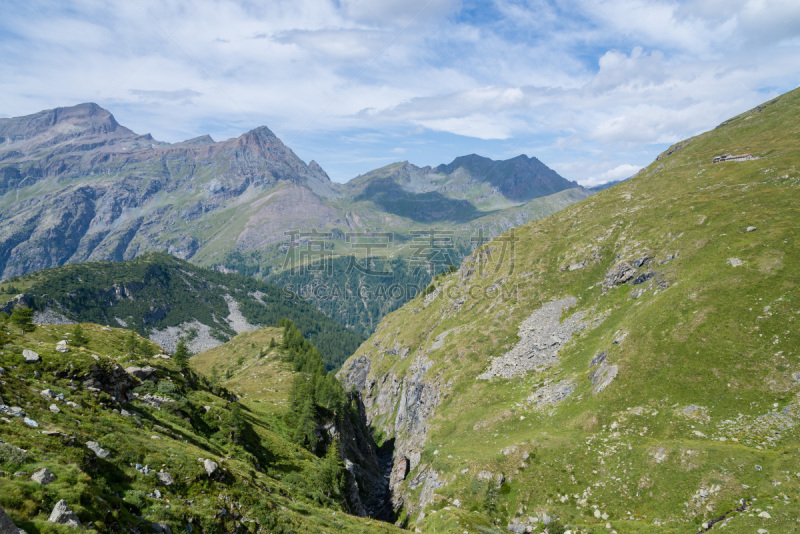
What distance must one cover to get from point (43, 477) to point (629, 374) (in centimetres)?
6717

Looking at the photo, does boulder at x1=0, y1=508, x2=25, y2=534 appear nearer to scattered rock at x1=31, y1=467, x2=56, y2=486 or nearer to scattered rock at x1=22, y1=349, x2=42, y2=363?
scattered rock at x1=31, y1=467, x2=56, y2=486

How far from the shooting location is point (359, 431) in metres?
106

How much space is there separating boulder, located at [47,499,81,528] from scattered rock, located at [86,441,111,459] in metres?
8.17

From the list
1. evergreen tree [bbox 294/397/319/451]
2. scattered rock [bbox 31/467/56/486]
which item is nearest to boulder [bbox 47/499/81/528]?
scattered rock [bbox 31/467/56/486]

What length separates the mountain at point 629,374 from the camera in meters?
41.3

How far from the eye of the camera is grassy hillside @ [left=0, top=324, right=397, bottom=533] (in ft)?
50.7

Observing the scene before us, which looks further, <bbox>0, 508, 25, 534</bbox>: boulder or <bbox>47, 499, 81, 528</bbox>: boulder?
<bbox>47, 499, 81, 528</bbox>: boulder

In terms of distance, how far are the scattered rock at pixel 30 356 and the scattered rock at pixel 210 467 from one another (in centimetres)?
1599

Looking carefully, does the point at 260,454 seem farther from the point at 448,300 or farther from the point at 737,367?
the point at 448,300

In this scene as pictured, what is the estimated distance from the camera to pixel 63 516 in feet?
44.0

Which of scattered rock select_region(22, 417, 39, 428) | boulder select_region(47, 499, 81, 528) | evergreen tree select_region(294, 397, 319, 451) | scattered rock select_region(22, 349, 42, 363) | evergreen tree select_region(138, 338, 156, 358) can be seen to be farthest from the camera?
evergreen tree select_region(294, 397, 319, 451)

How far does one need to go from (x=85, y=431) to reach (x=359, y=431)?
9295 cm

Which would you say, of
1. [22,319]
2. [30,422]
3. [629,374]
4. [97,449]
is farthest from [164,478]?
[629,374]

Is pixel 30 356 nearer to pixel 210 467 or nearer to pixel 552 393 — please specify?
pixel 210 467
